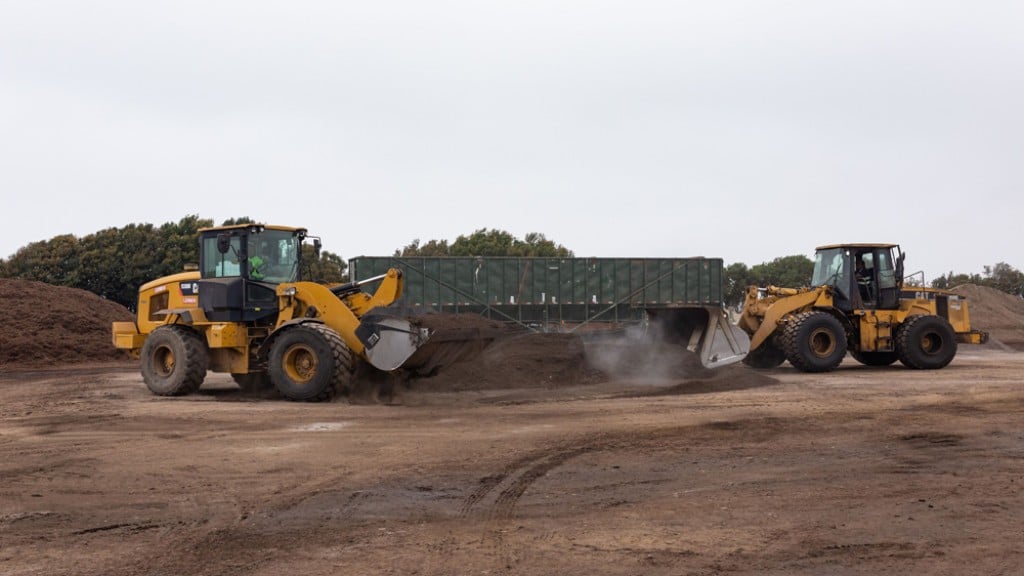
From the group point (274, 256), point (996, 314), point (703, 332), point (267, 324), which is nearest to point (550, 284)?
point (703, 332)

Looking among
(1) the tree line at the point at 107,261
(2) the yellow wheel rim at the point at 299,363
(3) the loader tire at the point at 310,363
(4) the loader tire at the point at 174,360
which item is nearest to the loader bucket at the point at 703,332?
(3) the loader tire at the point at 310,363

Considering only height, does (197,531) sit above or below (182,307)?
below

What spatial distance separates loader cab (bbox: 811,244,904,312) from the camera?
2022cm

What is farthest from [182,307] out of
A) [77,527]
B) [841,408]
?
[841,408]

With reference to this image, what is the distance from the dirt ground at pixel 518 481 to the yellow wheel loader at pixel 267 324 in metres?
0.58

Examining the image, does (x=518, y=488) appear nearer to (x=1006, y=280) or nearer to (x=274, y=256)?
(x=274, y=256)

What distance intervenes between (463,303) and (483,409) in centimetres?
1559

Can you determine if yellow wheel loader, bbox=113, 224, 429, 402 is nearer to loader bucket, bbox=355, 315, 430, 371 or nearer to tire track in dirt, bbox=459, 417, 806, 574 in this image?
loader bucket, bbox=355, 315, 430, 371

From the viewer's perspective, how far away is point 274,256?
606 inches

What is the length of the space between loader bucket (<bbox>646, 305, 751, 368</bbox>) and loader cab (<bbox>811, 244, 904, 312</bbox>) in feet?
14.6

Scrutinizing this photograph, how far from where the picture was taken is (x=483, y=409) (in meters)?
12.9

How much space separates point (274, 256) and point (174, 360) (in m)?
2.36

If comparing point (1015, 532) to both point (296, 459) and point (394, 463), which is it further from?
point (296, 459)

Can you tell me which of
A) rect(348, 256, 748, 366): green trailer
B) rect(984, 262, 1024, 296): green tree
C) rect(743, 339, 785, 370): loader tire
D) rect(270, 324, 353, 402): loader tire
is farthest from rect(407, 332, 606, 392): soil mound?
rect(984, 262, 1024, 296): green tree
